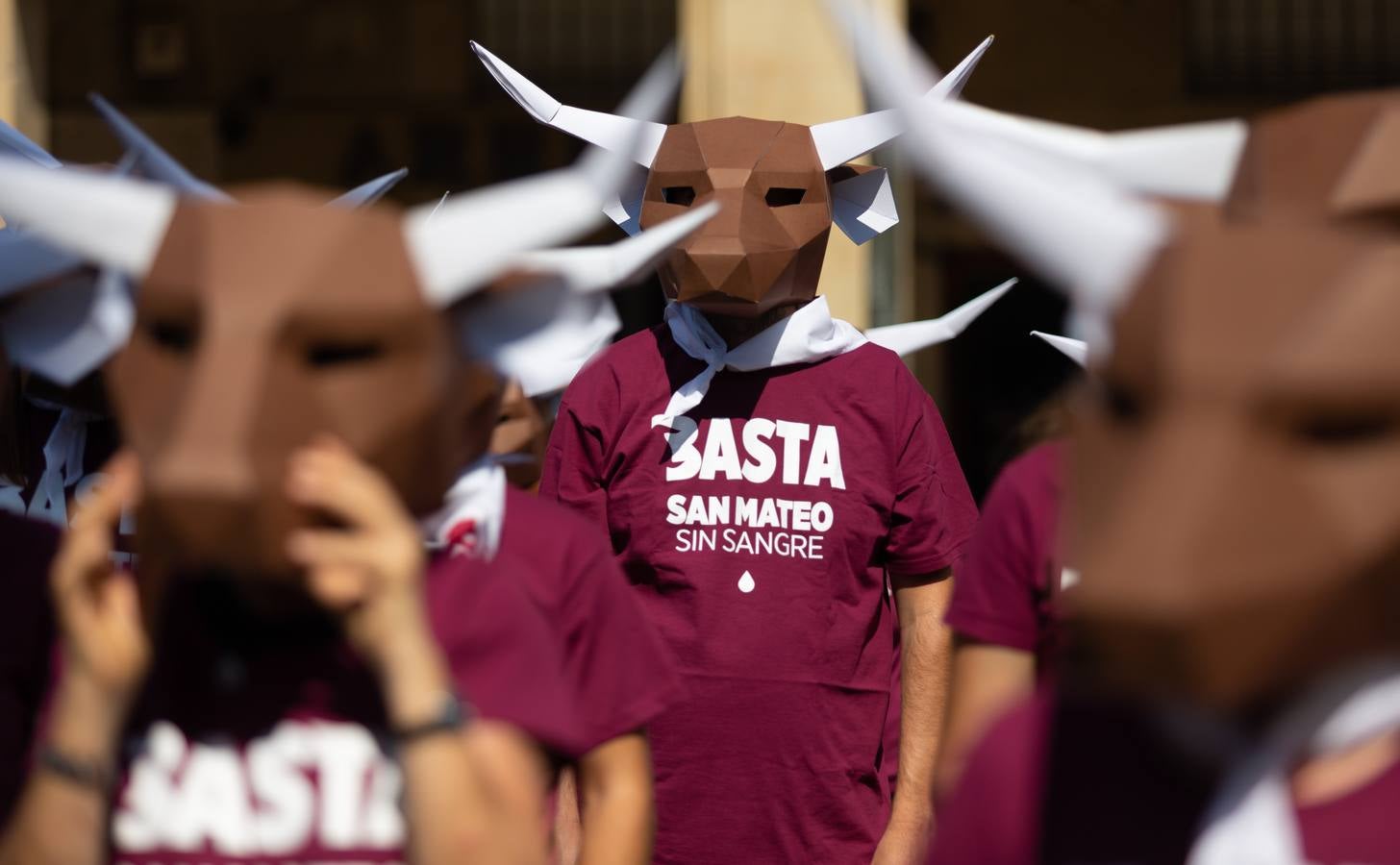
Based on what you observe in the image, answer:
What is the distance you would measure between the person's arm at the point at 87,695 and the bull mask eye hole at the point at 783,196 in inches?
87.1

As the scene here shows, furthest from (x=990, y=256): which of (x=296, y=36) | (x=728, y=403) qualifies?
(x=728, y=403)

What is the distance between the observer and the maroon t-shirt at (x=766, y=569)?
4.04 m

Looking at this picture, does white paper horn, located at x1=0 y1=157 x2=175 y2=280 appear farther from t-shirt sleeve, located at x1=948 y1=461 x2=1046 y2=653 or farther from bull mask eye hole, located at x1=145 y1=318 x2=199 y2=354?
t-shirt sleeve, located at x1=948 y1=461 x2=1046 y2=653

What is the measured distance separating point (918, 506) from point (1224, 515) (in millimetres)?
2276

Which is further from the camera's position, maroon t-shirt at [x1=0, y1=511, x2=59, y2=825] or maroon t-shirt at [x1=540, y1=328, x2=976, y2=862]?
maroon t-shirt at [x1=540, y1=328, x2=976, y2=862]

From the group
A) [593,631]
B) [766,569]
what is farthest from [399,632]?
[766,569]

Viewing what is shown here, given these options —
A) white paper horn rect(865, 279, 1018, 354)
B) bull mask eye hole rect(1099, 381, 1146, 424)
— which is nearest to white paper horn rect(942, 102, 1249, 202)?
bull mask eye hole rect(1099, 381, 1146, 424)

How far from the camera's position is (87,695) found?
2232 mm

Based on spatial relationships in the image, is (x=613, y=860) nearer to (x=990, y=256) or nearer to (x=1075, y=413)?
(x=1075, y=413)

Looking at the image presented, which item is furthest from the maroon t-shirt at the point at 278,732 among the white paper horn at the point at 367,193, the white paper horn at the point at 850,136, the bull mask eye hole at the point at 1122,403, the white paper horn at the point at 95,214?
the white paper horn at the point at 850,136

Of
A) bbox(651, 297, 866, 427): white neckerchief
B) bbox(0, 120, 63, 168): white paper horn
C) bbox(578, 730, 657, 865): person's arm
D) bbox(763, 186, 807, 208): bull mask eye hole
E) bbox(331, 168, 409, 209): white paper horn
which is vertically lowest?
bbox(578, 730, 657, 865): person's arm

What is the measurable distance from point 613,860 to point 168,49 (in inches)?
A: 369

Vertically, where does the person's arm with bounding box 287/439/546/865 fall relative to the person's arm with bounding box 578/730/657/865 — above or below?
above

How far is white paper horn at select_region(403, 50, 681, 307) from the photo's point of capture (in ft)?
7.43
